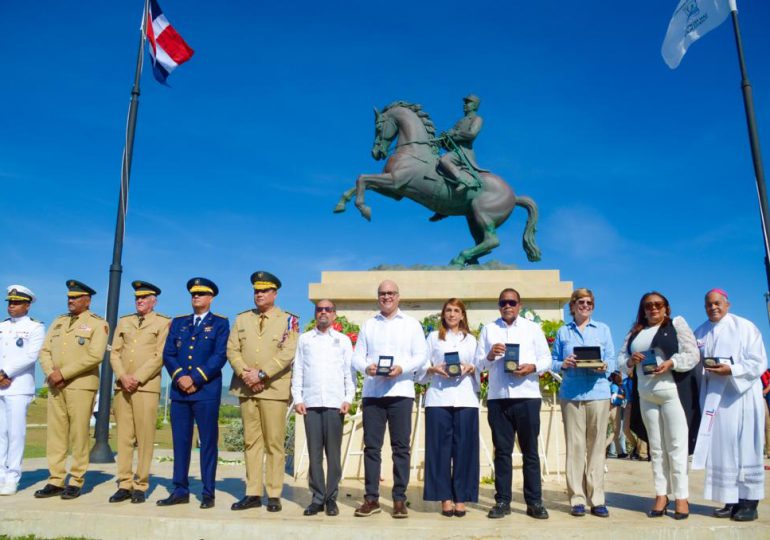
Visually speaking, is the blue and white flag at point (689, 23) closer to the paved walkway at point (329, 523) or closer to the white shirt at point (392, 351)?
the paved walkway at point (329, 523)

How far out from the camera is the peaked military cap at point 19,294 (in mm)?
6035

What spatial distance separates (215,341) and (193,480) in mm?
2172

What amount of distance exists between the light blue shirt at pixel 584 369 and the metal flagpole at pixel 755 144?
3.86 meters

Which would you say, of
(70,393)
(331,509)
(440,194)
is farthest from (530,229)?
(70,393)

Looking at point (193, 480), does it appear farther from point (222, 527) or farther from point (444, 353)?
point (444, 353)

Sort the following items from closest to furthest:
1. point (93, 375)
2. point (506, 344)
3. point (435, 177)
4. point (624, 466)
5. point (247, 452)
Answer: point (506, 344), point (247, 452), point (93, 375), point (624, 466), point (435, 177)

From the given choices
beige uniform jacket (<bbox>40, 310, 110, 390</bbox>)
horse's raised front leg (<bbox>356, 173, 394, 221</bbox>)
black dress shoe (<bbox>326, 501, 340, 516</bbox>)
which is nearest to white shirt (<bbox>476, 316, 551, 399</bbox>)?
black dress shoe (<bbox>326, 501, 340, 516</bbox>)

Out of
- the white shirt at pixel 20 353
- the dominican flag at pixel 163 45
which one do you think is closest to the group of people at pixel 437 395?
the white shirt at pixel 20 353

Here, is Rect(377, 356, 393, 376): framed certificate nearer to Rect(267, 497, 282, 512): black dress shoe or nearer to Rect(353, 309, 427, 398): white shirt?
Rect(353, 309, 427, 398): white shirt

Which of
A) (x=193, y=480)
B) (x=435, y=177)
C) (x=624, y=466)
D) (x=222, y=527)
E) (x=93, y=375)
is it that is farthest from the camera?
(x=435, y=177)

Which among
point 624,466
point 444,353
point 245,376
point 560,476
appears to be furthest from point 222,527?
point 624,466

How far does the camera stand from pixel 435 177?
9.30 meters

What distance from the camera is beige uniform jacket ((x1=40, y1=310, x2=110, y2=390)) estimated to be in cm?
560

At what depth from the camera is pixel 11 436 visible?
575 centimetres
